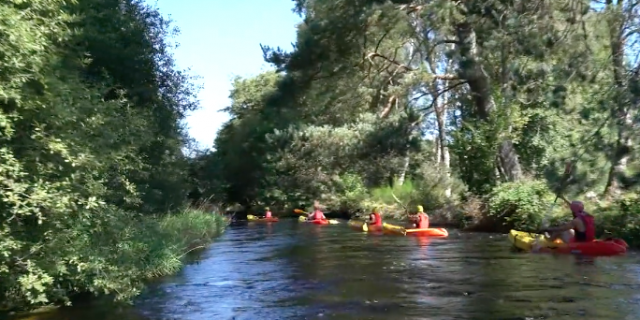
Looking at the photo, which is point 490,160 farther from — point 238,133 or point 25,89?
point 238,133

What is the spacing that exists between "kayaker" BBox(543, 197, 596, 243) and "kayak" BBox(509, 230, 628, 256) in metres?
0.20

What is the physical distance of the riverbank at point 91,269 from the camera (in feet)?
27.8

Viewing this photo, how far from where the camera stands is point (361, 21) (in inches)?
755

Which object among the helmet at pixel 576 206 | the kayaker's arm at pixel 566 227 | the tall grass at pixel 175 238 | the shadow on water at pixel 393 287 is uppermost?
the helmet at pixel 576 206

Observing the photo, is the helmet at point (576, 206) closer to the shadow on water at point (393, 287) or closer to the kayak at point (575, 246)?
the kayak at point (575, 246)

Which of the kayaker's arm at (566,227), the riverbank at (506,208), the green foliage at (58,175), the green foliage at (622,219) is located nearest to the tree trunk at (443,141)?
the riverbank at (506,208)

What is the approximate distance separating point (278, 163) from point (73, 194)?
35.4m

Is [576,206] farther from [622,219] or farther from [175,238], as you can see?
[175,238]

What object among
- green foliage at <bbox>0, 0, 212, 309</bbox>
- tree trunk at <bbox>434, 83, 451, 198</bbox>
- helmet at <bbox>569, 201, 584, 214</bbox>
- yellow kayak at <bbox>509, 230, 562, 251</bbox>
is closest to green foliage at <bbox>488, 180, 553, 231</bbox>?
yellow kayak at <bbox>509, 230, 562, 251</bbox>

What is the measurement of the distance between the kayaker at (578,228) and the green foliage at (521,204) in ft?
13.1

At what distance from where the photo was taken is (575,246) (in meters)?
15.2

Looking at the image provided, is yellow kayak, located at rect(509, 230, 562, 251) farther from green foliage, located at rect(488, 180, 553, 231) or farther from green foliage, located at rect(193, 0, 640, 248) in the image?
green foliage, located at rect(488, 180, 553, 231)

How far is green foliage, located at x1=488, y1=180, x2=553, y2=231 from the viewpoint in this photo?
20312 mm

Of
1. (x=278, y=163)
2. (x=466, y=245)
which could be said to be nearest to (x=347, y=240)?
(x=466, y=245)
